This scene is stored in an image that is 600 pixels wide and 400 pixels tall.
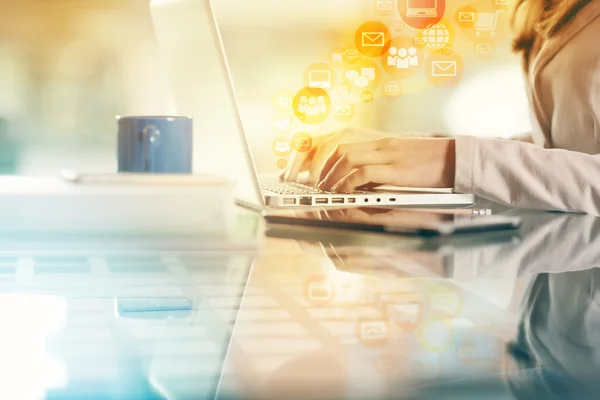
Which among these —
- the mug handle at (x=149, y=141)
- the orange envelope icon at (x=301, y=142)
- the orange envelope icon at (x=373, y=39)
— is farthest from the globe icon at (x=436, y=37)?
the mug handle at (x=149, y=141)

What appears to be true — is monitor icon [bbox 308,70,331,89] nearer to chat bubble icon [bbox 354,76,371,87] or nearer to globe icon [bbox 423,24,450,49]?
chat bubble icon [bbox 354,76,371,87]

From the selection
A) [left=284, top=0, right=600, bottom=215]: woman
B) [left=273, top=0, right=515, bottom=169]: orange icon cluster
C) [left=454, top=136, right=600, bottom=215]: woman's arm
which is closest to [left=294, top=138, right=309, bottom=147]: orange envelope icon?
[left=273, top=0, right=515, bottom=169]: orange icon cluster

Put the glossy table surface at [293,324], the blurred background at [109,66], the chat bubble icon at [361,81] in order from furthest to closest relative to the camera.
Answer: the chat bubble icon at [361,81] → the blurred background at [109,66] → the glossy table surface at [293,324]

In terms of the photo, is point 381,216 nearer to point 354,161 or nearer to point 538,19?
point 354,161

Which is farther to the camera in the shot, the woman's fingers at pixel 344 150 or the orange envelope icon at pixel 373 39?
the orange envelope icon at pixel 373 39

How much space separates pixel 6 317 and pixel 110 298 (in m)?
0.07

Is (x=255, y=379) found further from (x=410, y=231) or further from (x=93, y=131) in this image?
(x=93, y=131)

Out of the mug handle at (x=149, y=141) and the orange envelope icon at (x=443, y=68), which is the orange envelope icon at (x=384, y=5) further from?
the mug handle at (x=149, y=141)

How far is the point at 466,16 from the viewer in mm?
1974

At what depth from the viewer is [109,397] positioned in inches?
10.9

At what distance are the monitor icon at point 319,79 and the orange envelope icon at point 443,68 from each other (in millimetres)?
277

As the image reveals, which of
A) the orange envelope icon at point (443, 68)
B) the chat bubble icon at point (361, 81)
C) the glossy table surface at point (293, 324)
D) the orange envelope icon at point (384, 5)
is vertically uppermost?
the orange envelope icon at point (384, 5)

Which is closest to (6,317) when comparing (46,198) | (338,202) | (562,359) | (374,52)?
(562,359)

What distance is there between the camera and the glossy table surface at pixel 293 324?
0.98 ft
